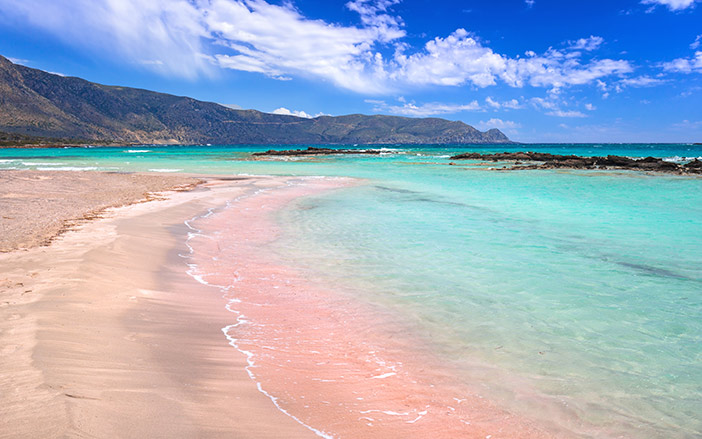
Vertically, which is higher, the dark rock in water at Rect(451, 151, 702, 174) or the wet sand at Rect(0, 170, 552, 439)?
the dark rock in water at Rect(451, 151, 702, 174)

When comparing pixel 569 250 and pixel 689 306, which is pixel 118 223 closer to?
pixel 569 250

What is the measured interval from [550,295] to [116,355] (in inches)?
223

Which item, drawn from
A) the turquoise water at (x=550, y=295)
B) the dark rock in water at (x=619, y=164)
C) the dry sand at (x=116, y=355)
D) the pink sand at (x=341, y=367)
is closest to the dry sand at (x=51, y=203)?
the dry sand at (x=116, y=355)

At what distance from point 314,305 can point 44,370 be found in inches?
124

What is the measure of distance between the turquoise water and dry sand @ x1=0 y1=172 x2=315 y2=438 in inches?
85.7

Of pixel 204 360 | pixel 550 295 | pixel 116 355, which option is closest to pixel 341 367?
pixel 204 360

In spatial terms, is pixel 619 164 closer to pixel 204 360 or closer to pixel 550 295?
pixel 550 295

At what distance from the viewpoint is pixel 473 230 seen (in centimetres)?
1090

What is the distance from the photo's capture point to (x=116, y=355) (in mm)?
3582

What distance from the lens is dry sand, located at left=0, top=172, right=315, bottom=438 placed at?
2.64 meters

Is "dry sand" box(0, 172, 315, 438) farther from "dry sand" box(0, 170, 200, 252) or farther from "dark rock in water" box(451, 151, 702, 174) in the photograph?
"dark rock in water" box(451, 151, 702, 174)

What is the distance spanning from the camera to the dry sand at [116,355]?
8.66 feet

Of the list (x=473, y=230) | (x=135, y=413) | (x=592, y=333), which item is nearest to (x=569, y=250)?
(x=473, y=230)

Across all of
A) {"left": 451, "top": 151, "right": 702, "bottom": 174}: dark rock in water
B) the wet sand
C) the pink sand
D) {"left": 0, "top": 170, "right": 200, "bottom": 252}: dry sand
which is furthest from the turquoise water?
{"left": 451, "top": 151, "right": 702, "bottom": 174}: dark rock in water
